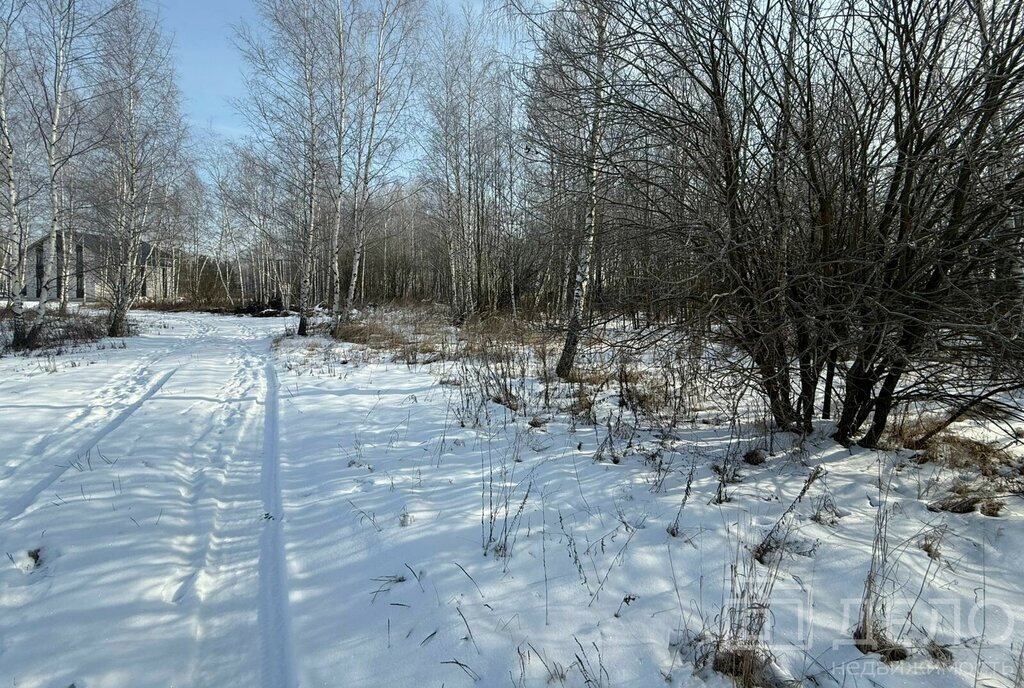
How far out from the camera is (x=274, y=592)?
2.60m

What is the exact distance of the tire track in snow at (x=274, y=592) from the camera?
2.12 metres

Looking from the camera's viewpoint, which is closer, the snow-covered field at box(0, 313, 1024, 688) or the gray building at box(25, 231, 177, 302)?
the snow-covered field at box(0, 313, 1024, 688)

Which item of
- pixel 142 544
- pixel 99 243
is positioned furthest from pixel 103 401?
pixel 99 243

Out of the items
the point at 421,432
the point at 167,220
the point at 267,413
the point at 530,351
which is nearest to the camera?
the point at 421,432

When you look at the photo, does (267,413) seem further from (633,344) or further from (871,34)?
(871,34)

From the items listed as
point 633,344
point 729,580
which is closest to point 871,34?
point 633,344

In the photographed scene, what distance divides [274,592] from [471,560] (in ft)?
3.60

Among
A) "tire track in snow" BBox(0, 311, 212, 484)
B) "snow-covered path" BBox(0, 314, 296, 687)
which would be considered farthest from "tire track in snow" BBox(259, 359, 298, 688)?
"tire track in snow" BBox(0, 311, 212, 484)

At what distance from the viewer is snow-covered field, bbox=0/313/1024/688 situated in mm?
2133

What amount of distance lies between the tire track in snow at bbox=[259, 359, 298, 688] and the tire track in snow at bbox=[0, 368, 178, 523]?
1.46m

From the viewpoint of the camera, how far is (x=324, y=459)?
14.4ft

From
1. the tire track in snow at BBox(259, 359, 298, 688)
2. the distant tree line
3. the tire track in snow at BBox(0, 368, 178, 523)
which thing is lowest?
the tire track in snow at BBox(259, 359, 298, 688)

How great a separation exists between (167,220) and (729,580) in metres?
23.4

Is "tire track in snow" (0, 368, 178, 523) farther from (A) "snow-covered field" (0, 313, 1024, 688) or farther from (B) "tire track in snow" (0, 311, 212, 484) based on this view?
(B) "tire track in snow" (0, 311, 212, 484)
